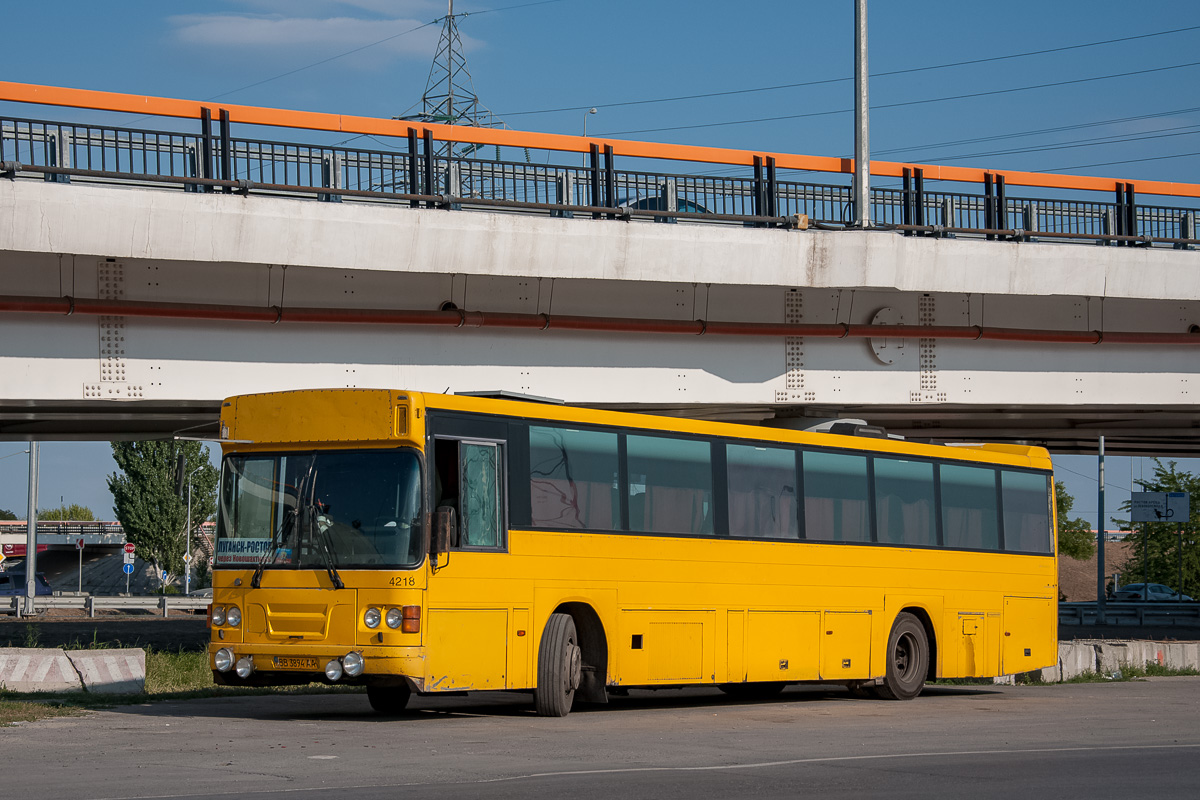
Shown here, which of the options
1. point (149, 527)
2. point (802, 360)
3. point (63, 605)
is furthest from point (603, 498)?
point (149, 527)

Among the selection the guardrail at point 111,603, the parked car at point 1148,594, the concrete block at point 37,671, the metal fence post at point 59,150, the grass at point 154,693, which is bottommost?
the parked car at point 1148,594

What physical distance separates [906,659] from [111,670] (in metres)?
9.32

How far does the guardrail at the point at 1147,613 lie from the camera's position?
43.2m

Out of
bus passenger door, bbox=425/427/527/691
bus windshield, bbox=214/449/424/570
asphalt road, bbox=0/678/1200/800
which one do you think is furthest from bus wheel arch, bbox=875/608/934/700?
bus windshield, bbox=214/449/424/570

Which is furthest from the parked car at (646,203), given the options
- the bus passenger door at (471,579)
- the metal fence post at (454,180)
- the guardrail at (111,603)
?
the guardrail at (111,603)

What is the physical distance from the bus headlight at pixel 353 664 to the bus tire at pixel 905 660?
744 centimetres

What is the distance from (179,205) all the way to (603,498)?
262 inches

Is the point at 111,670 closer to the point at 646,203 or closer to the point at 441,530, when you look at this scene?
the point at 441,530

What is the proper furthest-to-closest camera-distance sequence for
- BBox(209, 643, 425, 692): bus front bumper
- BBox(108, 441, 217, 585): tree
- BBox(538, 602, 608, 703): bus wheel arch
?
BBox(108, 441, 217, 585): tree < BBox(538, 602, 608, 703): bus wheel arch < BBox(209, 643, 425, 692): bus front bumper

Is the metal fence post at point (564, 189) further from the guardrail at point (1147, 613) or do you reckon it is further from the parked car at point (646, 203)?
the guardrail at point (1147, 613)

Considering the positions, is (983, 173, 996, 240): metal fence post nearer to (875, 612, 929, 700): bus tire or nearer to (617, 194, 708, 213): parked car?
(617, 194, 708, 213): parked car

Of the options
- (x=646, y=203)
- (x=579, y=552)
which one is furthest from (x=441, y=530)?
(x=646, y=203)

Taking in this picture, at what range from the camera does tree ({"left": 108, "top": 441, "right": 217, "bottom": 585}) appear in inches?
3127

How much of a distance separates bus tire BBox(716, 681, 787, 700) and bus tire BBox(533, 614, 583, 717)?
160 inches
